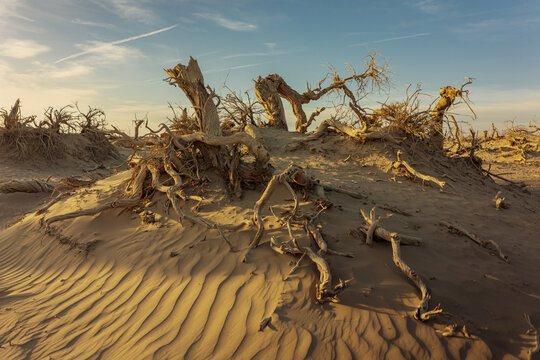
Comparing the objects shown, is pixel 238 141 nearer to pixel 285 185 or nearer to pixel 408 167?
pixel 285 185

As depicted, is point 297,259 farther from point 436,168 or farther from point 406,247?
point 436,168

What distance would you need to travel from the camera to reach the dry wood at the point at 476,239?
3.79 metres

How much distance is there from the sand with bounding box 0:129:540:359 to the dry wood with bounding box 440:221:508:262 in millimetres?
109

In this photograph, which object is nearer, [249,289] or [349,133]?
[249,289]

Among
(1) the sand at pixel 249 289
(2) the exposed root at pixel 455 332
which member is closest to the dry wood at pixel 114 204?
(1) the sand at pixel 249 289

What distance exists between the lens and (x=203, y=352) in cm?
251

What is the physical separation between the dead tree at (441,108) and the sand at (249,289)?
3637mm

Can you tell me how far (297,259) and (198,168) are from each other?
266cm

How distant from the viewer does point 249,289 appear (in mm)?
3061

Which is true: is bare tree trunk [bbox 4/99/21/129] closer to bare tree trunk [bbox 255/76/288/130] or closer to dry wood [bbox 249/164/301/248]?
bare tree trunk [bbox 255/76/288/130]

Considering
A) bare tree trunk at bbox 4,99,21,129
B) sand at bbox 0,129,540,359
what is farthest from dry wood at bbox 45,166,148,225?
bare tree trunk at bbox 4,99,21,129

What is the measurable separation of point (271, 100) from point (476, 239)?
29.1ft

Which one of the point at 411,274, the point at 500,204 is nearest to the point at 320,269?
the point at 411,274

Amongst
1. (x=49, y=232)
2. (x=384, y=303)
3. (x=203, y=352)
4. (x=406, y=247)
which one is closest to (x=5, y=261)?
(x=49, y=232)
